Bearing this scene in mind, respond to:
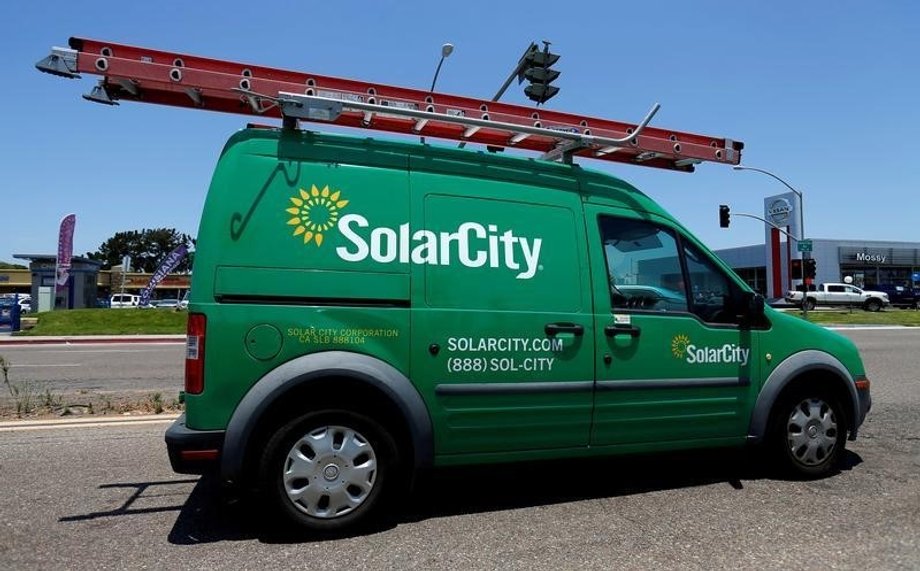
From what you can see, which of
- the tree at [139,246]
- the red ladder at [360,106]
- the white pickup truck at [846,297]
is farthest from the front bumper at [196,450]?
the tree at [139,246]

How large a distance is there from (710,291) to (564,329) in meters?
1.33

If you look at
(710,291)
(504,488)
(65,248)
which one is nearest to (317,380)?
(504,488)

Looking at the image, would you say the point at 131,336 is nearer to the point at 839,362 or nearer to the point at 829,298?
the point at 839,362

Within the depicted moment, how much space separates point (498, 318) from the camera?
4199mm

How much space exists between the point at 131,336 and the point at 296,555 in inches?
927

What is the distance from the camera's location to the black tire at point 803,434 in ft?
16.3

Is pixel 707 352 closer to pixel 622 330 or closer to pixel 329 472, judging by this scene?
pixel 622 330

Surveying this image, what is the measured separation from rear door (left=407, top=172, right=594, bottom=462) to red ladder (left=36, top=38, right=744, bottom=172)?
671 mm

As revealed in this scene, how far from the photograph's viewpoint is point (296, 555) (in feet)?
11.7

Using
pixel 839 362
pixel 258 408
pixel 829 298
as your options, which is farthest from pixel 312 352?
pixel 829 298

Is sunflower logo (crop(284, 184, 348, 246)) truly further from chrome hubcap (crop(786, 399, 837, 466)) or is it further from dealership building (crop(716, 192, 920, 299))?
dealership building (crop(716, 192, 920, 299))

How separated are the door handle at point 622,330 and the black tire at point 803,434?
1.41 metres

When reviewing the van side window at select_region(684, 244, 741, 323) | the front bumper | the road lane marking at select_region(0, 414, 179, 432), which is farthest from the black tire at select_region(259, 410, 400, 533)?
the road lane marking at select_region(0, 414, 179, 432)

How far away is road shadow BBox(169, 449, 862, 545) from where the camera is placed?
397cm
